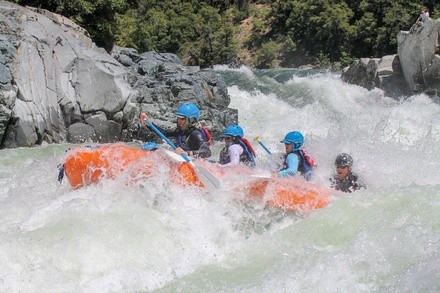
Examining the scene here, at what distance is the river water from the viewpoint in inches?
170

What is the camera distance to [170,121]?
12.1m

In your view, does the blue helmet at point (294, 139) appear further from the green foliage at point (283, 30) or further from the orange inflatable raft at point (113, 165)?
the green foliage at point (283, 30)

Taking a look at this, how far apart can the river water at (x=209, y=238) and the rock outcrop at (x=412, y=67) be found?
8.84 meters

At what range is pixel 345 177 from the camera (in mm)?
6379

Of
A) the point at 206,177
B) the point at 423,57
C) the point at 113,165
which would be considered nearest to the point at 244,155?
the point at 206,177

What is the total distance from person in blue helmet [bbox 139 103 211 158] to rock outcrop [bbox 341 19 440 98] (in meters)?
10.7

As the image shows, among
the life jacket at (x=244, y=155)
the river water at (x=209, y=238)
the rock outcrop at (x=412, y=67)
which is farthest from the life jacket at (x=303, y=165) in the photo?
the rock outcrop at (x=412, y=67)

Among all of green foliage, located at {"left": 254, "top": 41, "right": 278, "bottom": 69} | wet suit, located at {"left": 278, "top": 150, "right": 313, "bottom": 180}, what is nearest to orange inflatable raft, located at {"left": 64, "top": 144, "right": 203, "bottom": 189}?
wet suit, located at {"left": 278, "top": 150, "right": 313, "bottom": 180}

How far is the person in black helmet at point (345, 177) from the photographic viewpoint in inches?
247

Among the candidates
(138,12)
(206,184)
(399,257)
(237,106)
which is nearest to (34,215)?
(206,184)

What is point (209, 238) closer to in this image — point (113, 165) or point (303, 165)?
point (113, 165)

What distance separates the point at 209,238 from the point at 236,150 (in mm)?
1886

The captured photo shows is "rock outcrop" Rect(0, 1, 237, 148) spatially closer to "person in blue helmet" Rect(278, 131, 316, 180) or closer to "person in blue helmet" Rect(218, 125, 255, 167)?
"person in blue helmet" Rect(218, 125, 255, 167)

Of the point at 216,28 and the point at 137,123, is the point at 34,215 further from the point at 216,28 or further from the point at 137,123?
the point at 216,28
